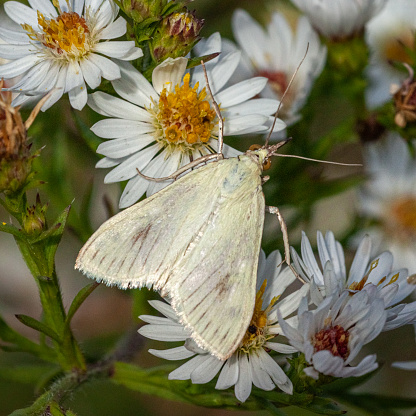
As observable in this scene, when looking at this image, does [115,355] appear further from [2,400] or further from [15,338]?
[2,400]

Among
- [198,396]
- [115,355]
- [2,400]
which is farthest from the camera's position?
[2,400]

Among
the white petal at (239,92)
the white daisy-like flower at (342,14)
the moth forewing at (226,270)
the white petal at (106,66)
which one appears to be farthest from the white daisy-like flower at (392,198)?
the white petal at (106,66)

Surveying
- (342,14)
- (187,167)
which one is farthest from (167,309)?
(342,14)

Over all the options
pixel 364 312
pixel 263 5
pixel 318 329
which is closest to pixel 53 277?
pixel 318 329

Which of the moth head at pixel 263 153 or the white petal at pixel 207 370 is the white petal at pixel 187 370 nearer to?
the white petal at pixel 207 370

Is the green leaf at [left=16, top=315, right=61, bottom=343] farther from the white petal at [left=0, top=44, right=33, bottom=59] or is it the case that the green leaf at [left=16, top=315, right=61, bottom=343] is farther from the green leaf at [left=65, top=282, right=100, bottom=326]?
the white petal at [left=0, top=44, right=33, bottom=59]
